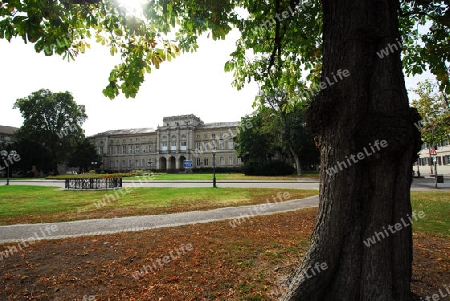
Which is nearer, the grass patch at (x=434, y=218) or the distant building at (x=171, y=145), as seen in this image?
the grass patch at (x=434, y=218)

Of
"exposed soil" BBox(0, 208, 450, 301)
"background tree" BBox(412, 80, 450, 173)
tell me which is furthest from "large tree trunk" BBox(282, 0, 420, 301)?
"background tree" BBox(412, 80, 450, 173)

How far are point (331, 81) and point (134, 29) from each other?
3.52m

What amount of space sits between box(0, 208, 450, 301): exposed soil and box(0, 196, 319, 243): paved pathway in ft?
3.15

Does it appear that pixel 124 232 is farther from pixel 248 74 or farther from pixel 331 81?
pixel 331 81

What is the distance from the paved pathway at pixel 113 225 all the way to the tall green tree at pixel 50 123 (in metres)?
53.1

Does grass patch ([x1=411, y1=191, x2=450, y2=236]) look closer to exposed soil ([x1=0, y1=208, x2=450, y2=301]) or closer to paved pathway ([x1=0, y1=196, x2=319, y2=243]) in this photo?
exposed soil ([x1=0, y1=208, x2=450, y2=301])

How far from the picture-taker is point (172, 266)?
4.27 metres

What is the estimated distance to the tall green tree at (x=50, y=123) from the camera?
5088cm

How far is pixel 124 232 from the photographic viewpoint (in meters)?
6.80

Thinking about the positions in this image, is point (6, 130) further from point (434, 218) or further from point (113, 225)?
point (434, 218)

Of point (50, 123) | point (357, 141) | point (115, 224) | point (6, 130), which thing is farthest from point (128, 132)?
point (357, 141)

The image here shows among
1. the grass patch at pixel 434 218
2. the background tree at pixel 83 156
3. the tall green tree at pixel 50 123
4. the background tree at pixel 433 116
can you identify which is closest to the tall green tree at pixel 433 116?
the background tree at pixel 433 116

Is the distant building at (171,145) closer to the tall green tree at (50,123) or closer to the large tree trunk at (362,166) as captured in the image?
the tall green tree at (50,123)

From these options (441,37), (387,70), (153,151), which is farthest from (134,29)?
(153,151)
